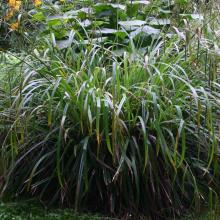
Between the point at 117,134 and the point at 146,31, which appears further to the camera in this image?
the point at 146,31

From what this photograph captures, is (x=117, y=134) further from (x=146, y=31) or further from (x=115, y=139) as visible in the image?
(x=146, y=31)

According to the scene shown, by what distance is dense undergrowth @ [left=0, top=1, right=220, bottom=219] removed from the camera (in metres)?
3.44

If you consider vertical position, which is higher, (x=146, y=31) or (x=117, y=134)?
(x=146, y=31)

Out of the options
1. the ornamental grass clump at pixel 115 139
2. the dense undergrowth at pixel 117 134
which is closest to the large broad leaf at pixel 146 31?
the dense undergrowth at pixel 117 134

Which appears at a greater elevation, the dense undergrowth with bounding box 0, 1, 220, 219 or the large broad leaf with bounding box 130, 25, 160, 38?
the large broad leaf with bounding box 130, 25, 160, 38

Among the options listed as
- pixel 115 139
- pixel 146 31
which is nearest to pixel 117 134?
pixel 115 139

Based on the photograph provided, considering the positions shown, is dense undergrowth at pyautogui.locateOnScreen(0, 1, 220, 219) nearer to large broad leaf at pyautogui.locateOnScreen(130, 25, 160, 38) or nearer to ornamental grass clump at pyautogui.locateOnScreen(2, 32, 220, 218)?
ornamental grass clump at pyautogui.locateOnScreen(2, 32, 220, 218)

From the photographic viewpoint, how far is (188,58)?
3990 millimetres

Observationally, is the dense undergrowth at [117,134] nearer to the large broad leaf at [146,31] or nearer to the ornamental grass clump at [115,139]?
the ornamental grass clump at [115,139]

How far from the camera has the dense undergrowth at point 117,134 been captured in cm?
344

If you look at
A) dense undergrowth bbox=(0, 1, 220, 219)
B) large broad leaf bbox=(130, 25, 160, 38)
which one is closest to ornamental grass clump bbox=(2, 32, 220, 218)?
dense undergrowth bbox=(0, 1, 220, 219)

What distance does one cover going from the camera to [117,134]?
11.3ft

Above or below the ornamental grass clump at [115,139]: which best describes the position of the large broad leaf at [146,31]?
above

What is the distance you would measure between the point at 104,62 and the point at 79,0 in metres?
1.36
